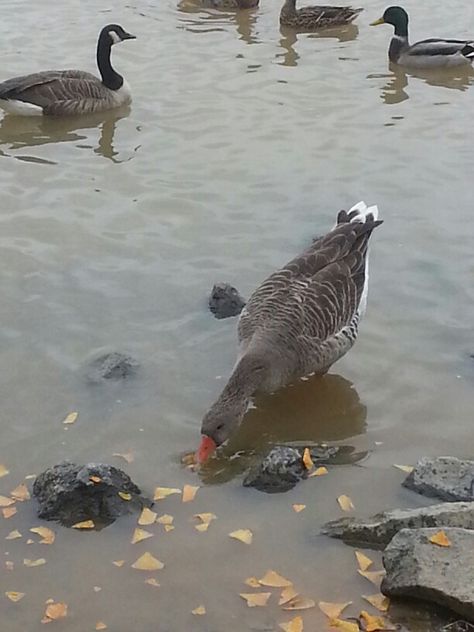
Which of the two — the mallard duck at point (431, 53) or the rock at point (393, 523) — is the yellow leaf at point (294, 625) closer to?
the rock at point (393, 523)

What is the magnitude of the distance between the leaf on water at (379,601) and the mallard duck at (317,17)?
568 inches

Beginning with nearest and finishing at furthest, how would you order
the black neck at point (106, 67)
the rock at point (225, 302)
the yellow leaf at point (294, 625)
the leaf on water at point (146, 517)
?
the yellow leaf at point (294, 625) < the leaf on water at point (146, 517) < the rock at point (225, 302) < the black neck at point (106, 67)

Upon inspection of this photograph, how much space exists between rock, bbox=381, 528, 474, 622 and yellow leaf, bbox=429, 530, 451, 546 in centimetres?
2

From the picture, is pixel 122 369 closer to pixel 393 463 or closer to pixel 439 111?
pixel 393 463

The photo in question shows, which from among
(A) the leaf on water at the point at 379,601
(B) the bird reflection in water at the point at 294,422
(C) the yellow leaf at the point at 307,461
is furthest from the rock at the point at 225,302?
(A) the leaf on water at the point at 379,601

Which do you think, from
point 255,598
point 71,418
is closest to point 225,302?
point 71,418

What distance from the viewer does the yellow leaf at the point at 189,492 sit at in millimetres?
6203

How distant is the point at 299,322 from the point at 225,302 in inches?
53.9

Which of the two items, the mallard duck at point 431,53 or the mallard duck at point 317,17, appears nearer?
the mallard duck at point 431,53

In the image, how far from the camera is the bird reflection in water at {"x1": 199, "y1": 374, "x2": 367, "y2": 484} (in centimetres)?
667

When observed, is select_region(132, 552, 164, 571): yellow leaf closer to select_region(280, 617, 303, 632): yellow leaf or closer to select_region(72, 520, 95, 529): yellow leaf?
select_region(72, 520, 95, 529): yellow leaf

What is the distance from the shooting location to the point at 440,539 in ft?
17.0

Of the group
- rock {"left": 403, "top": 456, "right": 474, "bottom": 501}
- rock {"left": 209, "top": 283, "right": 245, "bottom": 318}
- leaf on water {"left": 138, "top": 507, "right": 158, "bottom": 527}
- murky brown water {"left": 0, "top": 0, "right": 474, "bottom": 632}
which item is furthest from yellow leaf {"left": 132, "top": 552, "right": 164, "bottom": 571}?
rock {"left": 209, "top": 283, "right": 245, "bottom": 318}

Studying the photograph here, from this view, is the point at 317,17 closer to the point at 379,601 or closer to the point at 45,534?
the point at 45,534
